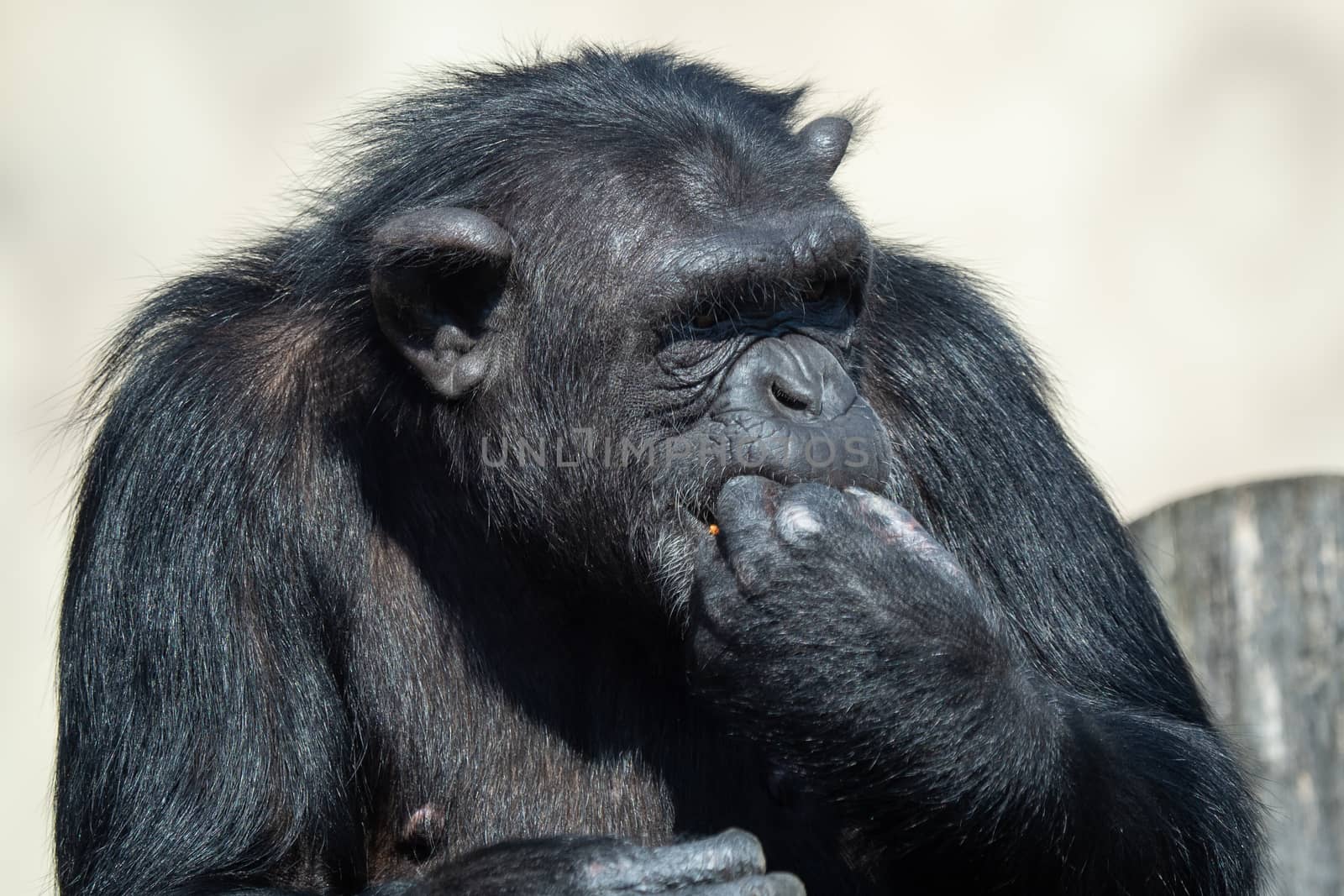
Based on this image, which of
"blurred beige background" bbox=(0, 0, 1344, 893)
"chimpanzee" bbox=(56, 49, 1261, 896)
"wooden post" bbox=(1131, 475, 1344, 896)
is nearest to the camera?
"chimpanzee" bbox=(56, 49, 1261, 896)

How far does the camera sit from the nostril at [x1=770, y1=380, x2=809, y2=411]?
469 cm

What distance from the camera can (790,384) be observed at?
4711 mm

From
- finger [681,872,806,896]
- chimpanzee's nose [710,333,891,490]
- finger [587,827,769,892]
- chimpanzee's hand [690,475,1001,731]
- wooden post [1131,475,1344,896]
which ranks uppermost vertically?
chimpanzee's nose [710,333,891,490]

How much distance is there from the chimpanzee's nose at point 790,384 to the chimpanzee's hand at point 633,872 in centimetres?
127

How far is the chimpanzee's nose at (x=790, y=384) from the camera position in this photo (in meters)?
4.67

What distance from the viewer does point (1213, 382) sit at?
41.4ft

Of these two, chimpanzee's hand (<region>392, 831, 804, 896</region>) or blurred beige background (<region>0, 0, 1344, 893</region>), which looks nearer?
chimpanzee's hand (<region>392, 831, 804, 896</region>)

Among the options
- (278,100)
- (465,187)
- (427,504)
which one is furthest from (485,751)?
(278,100)

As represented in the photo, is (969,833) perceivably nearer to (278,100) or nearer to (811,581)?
(811,581)

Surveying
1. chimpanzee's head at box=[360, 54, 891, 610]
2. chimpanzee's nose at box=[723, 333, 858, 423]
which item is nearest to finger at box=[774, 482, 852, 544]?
chimpanzee's head at box=[360, 54, 891, 610]

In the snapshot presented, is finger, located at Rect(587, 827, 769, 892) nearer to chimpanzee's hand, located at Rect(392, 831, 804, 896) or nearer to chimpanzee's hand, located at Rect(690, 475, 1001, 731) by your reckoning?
chimpanzee's hand, located at Rect(392, 831, 804, 896)

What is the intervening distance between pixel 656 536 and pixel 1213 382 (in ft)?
29.5

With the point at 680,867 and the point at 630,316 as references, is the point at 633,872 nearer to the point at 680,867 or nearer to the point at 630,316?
the point at 680,867

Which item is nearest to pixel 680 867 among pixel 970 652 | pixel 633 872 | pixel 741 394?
pixel 633 872
